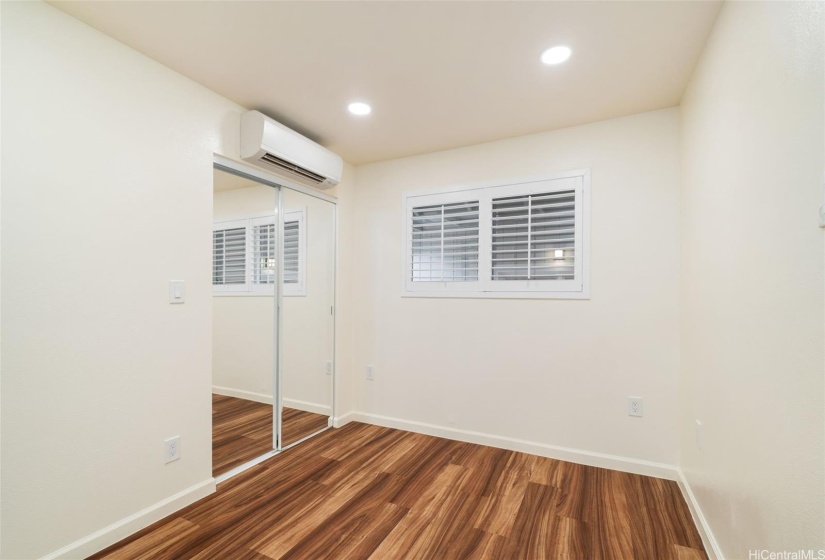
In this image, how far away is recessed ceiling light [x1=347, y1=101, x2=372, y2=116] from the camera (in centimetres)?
249

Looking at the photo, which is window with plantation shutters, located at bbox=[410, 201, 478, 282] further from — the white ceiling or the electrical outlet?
the electrical outlet

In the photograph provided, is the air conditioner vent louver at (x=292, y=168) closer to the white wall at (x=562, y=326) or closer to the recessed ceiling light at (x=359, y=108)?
the recessed ceiling light at (x=359, y=108)

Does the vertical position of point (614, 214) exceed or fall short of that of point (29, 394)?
it exceeds it

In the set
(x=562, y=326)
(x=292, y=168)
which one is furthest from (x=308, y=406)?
(x=562, y=326)

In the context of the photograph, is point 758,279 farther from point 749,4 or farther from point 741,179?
point 749,4

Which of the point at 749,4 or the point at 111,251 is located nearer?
the point at 749,4

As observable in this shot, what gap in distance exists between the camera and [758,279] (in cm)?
128

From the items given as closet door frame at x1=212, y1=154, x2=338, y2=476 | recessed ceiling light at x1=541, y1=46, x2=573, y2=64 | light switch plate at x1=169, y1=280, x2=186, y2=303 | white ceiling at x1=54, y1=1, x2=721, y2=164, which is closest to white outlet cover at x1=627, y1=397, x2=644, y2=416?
white ceiling at x1=54, y1=1, x2=721, y2=164

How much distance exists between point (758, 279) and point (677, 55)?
137cm

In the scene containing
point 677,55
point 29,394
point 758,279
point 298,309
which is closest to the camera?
point 758,279

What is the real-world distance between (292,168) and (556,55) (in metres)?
1.85

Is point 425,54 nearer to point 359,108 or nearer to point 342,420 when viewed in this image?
point 359,108

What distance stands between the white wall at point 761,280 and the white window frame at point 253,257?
8.81ft

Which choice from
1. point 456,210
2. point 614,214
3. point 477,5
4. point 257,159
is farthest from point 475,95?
point 257,159
